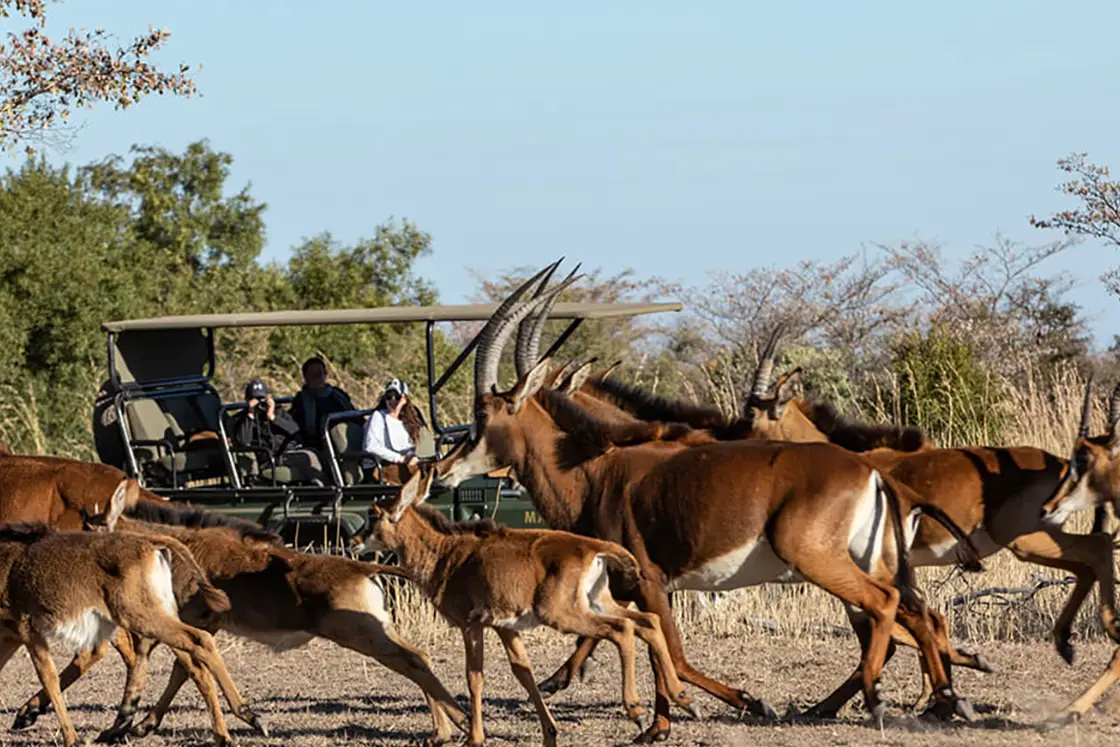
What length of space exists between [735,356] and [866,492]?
16774 millimetres

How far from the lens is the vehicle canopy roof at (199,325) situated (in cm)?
1475

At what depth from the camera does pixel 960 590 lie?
13.4 meters

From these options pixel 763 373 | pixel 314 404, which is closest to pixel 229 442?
pixel 314 404

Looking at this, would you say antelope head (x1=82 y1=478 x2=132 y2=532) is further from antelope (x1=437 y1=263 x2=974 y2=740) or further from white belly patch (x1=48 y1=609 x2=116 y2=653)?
antelope (x1=437 y1=263 x2=974 y2=740)

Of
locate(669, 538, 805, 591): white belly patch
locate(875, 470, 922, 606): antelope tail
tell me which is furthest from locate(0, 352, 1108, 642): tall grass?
locate(669, 538, 805, 591): white belly patch

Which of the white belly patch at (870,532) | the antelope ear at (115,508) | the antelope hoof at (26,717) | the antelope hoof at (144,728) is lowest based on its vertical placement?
the antelope hoof at (26,717)

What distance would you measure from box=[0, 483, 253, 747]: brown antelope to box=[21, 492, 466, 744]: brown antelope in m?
0.29

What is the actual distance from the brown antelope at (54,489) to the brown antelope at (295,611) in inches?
89.1

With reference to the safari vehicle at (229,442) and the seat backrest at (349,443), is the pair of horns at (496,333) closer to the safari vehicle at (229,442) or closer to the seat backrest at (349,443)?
the safari vehicle at (229,442)

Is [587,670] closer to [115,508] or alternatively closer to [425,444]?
[115,508]

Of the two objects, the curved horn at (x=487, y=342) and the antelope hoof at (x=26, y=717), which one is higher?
the curved horn at (x=487, y=342)

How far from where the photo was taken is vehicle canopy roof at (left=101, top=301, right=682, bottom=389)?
1475cm

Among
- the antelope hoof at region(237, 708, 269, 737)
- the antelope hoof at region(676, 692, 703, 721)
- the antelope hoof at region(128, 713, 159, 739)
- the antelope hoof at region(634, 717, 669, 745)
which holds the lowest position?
the antelope hoof at region(128, 713, 159, 739)

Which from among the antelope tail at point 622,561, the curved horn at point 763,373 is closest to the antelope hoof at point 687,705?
the antelope tail at point 622,561
